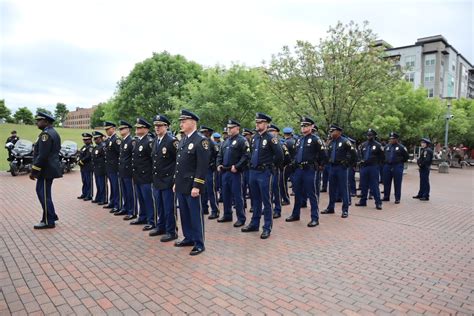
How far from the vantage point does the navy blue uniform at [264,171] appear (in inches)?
243

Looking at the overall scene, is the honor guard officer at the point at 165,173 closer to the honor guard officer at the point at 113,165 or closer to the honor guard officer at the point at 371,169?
the honor guard officer at the point at 113,165

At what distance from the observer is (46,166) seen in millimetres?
6234

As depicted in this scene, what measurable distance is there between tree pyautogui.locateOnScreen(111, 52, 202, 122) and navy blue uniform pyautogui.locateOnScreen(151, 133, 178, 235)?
2476cm

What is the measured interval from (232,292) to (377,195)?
6650 mm

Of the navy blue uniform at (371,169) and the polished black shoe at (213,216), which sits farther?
the navy blue uniform at (371,169)

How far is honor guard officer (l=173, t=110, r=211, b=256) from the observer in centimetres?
505

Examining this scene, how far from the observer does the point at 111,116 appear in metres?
32.9

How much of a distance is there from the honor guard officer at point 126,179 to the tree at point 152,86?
23.1 meters

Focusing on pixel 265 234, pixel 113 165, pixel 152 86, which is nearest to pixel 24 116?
pixel 152 86

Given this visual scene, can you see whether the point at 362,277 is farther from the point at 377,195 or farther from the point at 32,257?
the point at 377,195

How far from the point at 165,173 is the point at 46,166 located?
2.35m

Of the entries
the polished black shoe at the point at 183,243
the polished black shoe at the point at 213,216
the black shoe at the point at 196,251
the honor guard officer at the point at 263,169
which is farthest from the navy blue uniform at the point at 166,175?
the polished black shoe at the point at 213,216

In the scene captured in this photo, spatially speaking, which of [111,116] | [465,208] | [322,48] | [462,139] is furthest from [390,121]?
[111,116]

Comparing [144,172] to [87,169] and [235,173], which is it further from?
[87,169]
